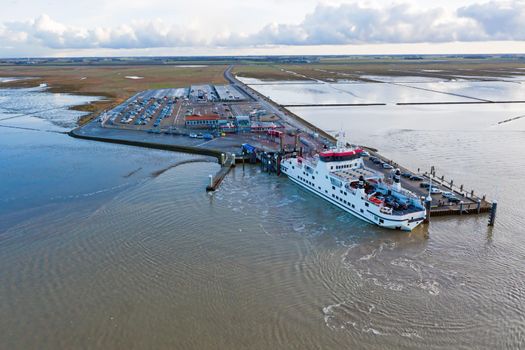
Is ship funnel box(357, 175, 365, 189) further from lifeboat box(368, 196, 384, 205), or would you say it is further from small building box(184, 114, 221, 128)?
small building box(184, 114, 221, 128)

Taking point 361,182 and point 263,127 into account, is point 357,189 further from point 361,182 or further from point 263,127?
point 263,127

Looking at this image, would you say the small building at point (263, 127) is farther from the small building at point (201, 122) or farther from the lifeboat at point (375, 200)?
the lifeboat at point (375, 200)

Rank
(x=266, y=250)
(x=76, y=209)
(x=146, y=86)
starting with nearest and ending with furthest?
(x=266, y=250)
(x=76, y=209)
(x=146, y=86)

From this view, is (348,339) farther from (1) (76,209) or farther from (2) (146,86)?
(2) (146,86)

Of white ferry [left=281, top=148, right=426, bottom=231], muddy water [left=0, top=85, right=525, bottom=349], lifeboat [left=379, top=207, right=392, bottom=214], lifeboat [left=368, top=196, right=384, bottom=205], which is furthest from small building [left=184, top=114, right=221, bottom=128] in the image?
lifeboat [left=379, top=207, right=392, bottom=214]

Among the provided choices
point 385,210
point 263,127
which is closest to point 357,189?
point 385,210

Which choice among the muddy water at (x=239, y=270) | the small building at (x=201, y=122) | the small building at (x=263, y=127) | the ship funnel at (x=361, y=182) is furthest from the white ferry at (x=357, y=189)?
the small building at (x=201, y=122)

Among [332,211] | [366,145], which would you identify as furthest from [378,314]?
[366,145]

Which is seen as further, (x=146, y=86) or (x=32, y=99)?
(x=146, y=86)

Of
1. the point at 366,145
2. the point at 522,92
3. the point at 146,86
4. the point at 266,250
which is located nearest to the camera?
the point at 266,250
